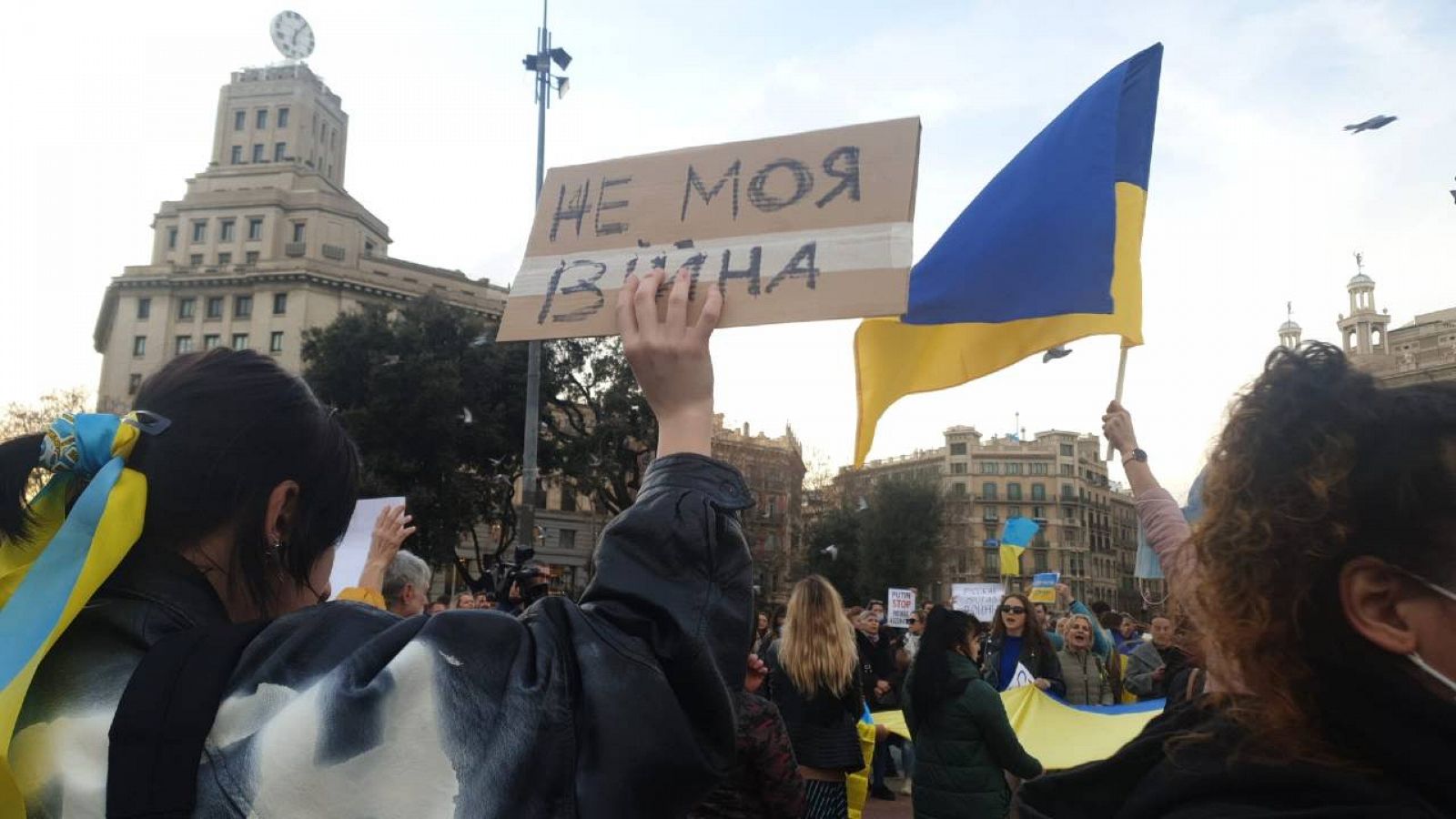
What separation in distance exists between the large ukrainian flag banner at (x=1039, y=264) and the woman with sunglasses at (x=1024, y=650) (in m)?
4.80

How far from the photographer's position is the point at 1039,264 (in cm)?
434

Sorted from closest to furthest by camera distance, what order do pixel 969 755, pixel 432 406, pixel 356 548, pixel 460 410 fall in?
1. pixel 356 548
2. pixel 969 755
3. pixel 432 406
4. pixel 460 410

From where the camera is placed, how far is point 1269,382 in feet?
5.11

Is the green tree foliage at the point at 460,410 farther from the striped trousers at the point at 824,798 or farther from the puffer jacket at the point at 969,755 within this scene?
the puffer jacket at the point at 969,755

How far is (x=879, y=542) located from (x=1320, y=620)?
5762cm

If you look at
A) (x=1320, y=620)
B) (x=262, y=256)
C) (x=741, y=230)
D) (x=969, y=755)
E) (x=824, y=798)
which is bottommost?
(x=824, y=798)

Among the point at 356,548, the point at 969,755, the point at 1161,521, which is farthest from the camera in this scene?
the point at 969,755

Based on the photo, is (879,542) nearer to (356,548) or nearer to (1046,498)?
(356,548)

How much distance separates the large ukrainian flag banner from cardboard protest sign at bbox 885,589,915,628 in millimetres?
15426

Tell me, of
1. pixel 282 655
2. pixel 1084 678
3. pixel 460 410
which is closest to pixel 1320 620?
pixel 282 655

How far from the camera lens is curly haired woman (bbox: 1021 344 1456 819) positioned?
1295 mm

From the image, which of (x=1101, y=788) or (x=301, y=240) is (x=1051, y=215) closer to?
(x=1101, y=788)

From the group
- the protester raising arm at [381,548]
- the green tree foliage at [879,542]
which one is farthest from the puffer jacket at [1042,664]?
the green tree foliage at [879,542]

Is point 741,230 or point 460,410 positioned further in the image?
point 460,410
